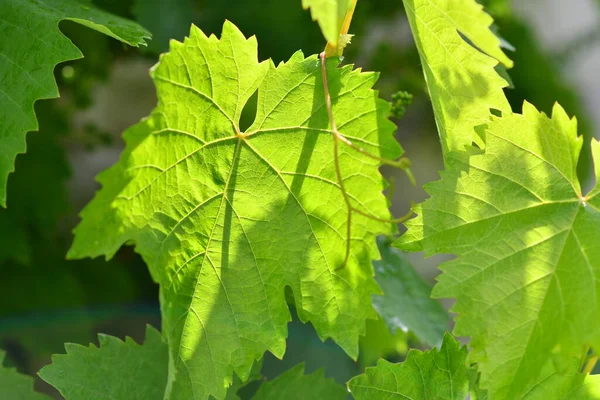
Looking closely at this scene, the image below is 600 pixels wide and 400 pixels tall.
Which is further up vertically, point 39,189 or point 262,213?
point 262,213

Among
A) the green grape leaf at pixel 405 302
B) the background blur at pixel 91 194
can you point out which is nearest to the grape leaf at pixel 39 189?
the background blur at pixel 91 194

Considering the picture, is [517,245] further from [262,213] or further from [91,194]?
[91,194]

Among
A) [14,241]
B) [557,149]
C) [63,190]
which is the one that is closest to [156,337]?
[557,149]

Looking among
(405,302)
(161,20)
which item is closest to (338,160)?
(405,302)

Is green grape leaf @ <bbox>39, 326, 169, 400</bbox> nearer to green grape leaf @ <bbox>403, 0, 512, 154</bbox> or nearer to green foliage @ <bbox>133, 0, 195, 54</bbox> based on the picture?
green grape leaf @ <bbox>403, 0, 512, 154</bbox>

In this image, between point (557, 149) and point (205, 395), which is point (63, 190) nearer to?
point (205, 395)

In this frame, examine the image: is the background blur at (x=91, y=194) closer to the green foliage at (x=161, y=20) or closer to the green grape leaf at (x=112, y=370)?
the green foliage at (x=161, y=20)
